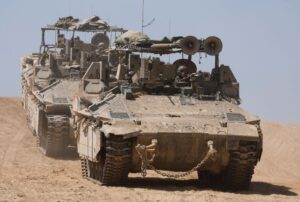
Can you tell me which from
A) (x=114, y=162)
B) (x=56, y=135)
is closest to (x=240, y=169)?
(x=114, y=162)

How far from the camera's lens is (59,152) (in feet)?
77.2

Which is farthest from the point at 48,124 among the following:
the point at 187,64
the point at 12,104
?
the point at 12,104

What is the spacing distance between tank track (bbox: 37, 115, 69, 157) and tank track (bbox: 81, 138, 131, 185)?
245 inches

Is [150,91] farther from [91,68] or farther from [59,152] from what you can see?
[59,152]

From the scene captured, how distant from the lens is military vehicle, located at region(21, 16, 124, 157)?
2327 cm

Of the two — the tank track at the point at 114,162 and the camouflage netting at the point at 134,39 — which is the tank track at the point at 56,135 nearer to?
the camouflage netting at the point at 134,39

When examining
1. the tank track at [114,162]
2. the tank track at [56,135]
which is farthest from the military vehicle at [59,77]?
the tank track at [114,162]

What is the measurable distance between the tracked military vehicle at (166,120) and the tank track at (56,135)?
3595 mm

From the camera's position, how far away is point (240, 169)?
16281 mm

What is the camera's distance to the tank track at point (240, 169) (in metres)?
16.1

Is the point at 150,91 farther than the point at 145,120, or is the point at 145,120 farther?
the point at 150,91

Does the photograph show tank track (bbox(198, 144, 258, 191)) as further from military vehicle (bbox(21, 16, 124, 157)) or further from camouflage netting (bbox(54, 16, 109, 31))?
camouflage netting (bbox(54, 16, 109, 31))

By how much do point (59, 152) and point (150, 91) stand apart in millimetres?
5938

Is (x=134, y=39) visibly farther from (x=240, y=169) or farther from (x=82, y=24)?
(x=82, y=24)
